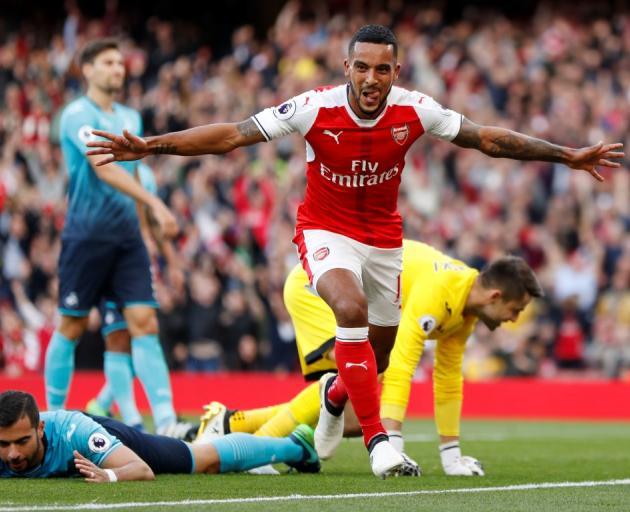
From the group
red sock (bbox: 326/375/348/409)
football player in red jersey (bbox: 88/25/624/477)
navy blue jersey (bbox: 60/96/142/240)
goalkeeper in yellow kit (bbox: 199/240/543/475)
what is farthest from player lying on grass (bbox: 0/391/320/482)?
navy blue jersey (bbox: 60/96/142/240)

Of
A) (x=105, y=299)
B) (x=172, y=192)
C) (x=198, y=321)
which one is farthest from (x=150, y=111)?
(x=105, y=299)

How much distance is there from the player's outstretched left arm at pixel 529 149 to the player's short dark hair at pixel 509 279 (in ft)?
3.47

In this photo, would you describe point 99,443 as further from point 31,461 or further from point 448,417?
point 448,417

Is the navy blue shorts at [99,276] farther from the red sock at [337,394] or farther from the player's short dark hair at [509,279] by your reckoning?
the player's short dark hair at [509,279]

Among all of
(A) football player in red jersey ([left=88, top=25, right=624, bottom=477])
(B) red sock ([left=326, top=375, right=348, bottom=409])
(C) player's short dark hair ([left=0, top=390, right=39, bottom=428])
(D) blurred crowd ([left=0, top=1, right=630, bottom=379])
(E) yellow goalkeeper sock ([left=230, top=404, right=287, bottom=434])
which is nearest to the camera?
(C) player's short dark hair ([left=0, top=390, right=39, bottom=428])

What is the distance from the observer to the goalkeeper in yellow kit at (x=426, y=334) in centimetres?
837

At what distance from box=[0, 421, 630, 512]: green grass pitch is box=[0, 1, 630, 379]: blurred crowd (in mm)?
8391

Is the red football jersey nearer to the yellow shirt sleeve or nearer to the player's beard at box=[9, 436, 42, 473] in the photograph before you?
the yellow shirt sleeve

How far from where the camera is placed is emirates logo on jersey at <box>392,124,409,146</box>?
24.3 feet

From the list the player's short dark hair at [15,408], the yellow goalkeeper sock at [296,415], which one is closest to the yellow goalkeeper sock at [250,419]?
the yellow goalkeeper sock at [296,415]

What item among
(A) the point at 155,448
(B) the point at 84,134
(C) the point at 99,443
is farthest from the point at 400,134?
(B) the point at 84,134

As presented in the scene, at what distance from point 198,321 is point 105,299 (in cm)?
788

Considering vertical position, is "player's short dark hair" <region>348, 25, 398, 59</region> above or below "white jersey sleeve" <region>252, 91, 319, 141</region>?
above

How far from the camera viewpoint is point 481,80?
22.5 meters
